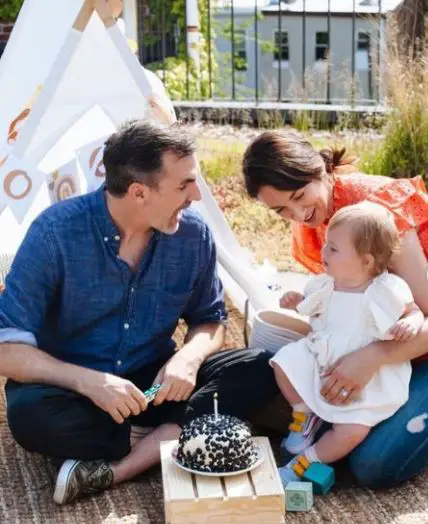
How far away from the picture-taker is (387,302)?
9.27ft

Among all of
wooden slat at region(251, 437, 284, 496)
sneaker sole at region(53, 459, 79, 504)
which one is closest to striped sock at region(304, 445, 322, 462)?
wooden slat at region(251, 437, 284, 496)

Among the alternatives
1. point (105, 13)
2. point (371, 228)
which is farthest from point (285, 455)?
point (105, 13)

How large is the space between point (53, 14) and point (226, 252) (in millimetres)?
1105

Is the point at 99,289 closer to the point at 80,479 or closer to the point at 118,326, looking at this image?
the point at 118,326

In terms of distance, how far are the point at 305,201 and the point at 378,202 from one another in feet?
0.68

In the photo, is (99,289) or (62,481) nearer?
(62,481)

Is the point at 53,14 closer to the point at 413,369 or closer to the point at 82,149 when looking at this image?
the point at 82,149

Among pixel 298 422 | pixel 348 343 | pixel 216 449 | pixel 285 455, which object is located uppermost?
pixel 348 343

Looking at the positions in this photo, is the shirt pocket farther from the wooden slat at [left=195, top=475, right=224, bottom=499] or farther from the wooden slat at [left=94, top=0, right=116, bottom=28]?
the wooden slat at [left=94, top=0, right=116, bottom=28]

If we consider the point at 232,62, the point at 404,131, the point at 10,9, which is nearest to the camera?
the point at 404,131

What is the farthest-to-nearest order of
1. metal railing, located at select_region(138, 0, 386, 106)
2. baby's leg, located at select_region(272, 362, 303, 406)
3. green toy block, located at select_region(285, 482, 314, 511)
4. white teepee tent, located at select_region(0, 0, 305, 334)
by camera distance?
metal railing, located at select_region(138, 0, 386, 106) → white teepee tent, located at select_region(0, 0, 305, 334) → baby's leg, located at select_region(272, 362, 303, 406) → green toy block, located at select_region(285, 482, 314, 511)

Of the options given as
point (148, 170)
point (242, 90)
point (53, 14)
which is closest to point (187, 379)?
point (148, 170)

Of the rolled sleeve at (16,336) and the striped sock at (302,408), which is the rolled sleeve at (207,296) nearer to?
the striped sock at (302,408)

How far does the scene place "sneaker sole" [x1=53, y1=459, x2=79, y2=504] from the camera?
9.18 feet
